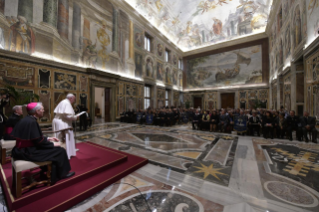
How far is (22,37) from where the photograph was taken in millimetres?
6863

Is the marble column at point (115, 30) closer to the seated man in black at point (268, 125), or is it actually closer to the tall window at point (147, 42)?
the tall window at point (147, 42)

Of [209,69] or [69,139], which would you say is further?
[209,69]

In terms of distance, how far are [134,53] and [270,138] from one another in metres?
12.5

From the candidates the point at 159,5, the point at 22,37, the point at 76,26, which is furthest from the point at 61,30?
the point at 159,5

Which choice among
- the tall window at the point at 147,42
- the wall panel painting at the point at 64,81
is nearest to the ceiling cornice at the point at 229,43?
the tall window at the point at 147,42

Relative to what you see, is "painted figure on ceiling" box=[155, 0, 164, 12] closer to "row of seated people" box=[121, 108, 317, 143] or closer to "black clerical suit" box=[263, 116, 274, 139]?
"row of seated people" box=[121, 108, 317, 143]

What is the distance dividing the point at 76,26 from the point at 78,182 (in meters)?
10.3

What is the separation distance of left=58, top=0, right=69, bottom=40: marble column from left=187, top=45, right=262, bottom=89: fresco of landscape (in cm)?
1702

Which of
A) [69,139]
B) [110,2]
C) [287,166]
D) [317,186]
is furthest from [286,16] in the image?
[69,139]

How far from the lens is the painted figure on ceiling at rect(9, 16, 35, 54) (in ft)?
21.7

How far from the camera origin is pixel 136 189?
2.49 meters

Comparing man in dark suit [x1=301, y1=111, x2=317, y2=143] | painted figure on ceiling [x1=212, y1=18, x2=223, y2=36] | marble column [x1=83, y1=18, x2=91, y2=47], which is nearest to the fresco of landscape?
painted figure on ceiling [x1=212, y1=18, x2=223, y2=36]

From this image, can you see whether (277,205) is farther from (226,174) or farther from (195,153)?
(195,153)

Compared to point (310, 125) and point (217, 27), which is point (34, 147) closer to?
point (310, 125)
